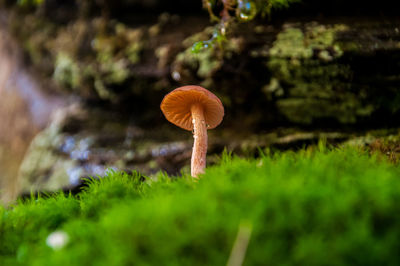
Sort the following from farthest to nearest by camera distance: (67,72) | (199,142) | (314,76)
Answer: (67,72)
(314,76)
(199,142)

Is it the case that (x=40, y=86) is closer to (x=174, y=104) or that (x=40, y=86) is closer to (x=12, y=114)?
(x=12, y=114)

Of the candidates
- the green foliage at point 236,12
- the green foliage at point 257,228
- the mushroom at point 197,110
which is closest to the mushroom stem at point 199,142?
the mushroom at point 197,110

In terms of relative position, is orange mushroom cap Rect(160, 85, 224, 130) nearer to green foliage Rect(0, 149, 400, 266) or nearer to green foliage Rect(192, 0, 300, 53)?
green foliage Rect(192, 0, 300, 53)

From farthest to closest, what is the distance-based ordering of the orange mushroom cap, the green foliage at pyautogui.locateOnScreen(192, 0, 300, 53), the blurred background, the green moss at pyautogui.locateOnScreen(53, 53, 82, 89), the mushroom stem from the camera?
the green moss at pyautogui.locateOnScreen(53, 53, 82, 89)
the blurred background
the green foliage at pyautogui.locateOnScreen(192, 0, 300, 53)
the mushroom stem
the orange mushroom cap

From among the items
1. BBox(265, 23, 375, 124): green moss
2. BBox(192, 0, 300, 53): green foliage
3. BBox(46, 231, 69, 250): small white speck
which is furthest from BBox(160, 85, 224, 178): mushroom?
BBox(46, 231, 69, 250): small white speck

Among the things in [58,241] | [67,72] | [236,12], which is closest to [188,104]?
[236,12]

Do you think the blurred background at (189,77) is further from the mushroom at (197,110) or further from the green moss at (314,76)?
the mushroom at (197,110)

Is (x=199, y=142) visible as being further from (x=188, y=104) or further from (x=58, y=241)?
(x=58, y=241)
